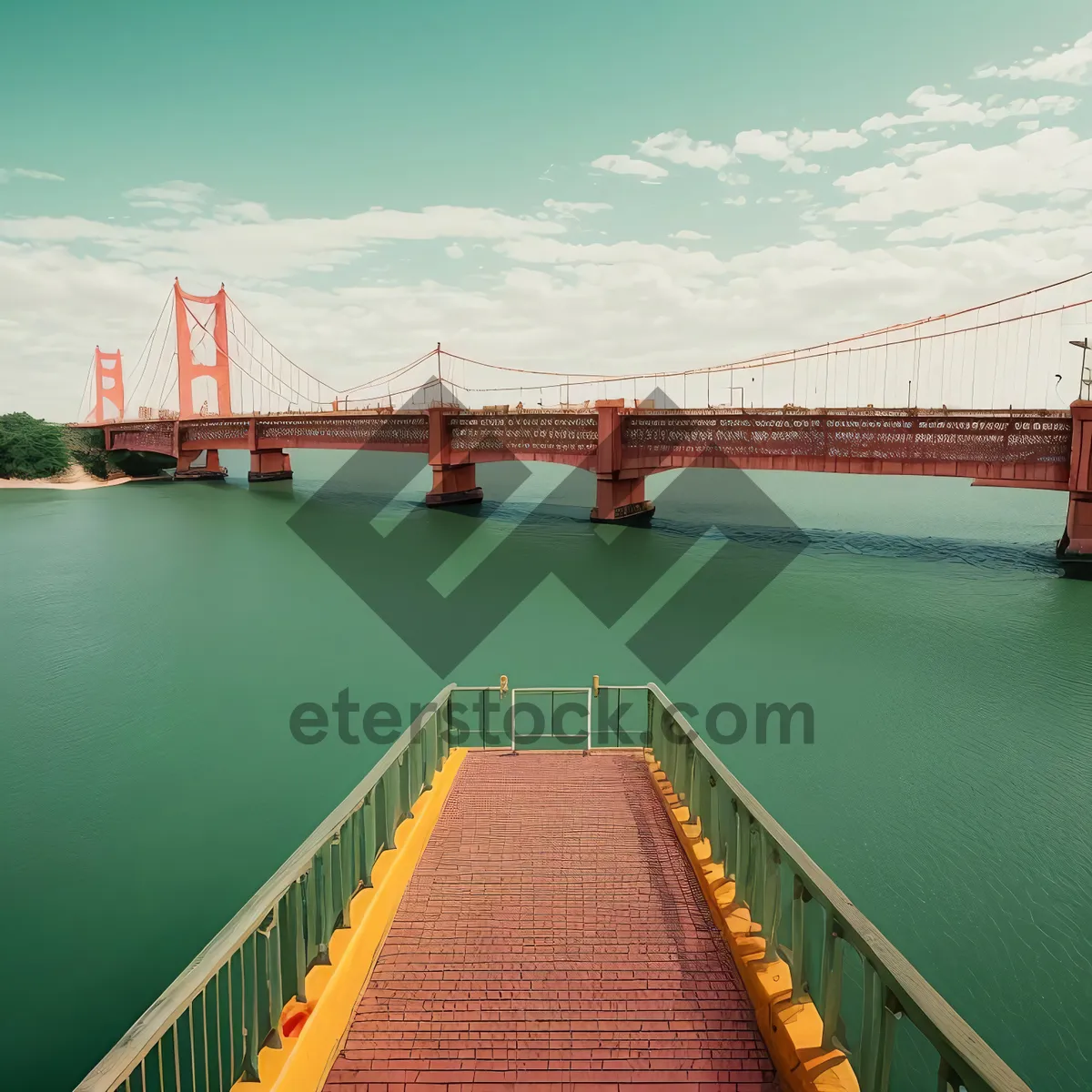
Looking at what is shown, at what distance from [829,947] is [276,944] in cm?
268

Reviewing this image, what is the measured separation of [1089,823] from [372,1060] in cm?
1196

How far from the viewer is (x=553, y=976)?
4.68 metres

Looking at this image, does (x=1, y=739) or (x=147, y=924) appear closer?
(x=147, y=924)

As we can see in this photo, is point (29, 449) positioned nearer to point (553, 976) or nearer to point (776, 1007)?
point (553, 976)

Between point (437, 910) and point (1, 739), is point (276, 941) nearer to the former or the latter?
point (437, 910)

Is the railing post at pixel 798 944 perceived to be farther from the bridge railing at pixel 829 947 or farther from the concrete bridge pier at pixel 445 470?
the concrete bridge pier at pixel 445 470

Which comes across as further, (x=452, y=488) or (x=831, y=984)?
(x=452, y=488)

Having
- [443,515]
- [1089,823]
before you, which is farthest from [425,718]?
[443,515]

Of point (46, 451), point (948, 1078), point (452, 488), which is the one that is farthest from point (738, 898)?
point (46, 451)

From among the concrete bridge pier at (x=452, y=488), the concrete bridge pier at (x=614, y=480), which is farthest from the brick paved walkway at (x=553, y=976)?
the concrete bridge pier at (x=452, y=488)

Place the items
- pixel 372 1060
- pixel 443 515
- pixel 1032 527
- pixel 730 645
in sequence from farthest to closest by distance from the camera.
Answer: pixel 443 515 < pixel 1032 527 < pixel 730 645 < pixel 372 1060

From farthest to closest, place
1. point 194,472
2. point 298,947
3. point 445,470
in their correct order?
1. point 194,472
2. point 445,470
3. point 298,947

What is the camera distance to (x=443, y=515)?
165 ft

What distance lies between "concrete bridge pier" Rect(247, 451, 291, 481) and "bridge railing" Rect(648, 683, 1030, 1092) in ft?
235
